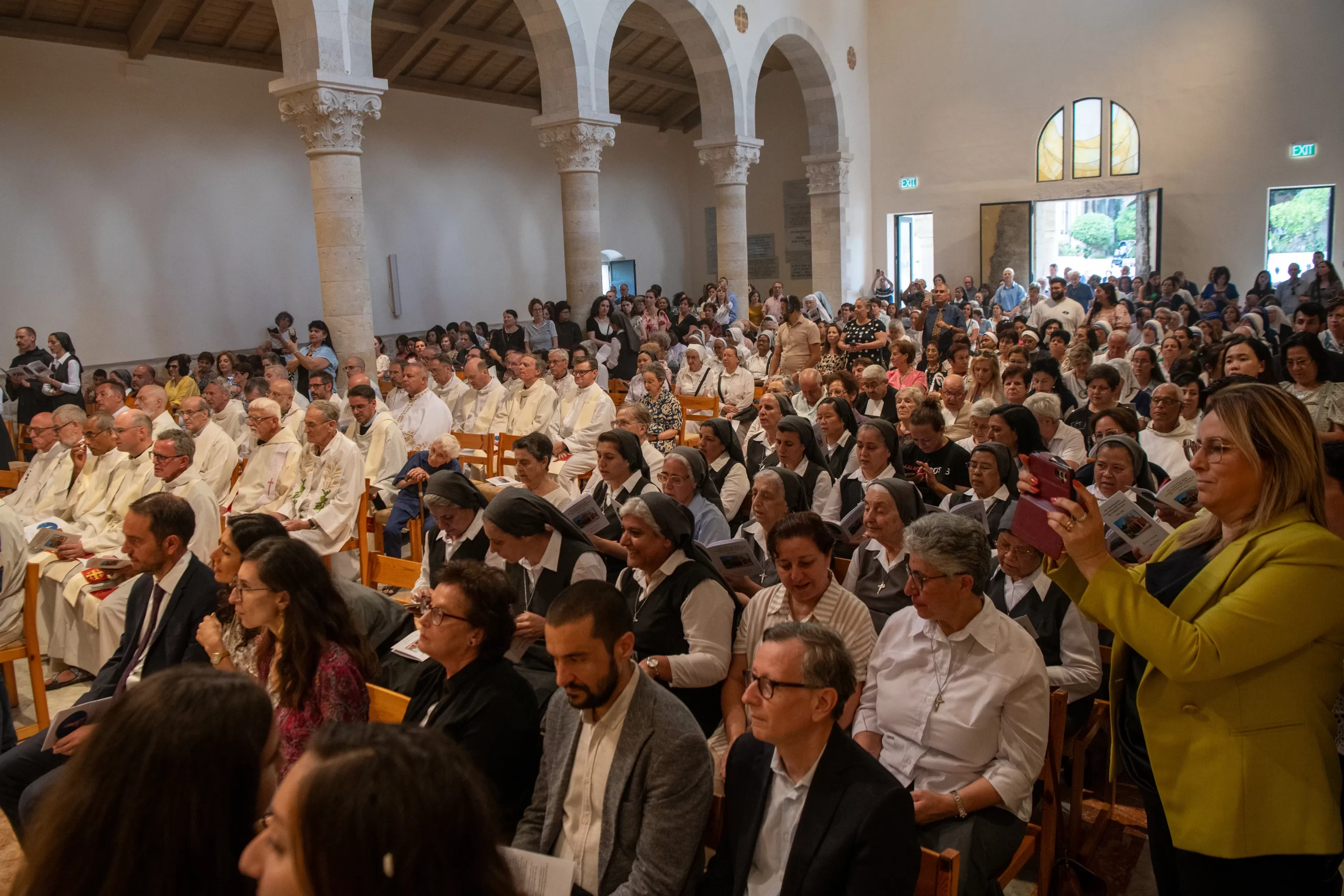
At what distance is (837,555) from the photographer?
5.07 meters

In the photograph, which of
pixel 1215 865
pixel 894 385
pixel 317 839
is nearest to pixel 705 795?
pixel 1215 865

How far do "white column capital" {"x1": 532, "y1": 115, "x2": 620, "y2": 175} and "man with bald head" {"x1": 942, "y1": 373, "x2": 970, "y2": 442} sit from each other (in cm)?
663

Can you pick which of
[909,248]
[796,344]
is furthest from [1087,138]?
[796,344]

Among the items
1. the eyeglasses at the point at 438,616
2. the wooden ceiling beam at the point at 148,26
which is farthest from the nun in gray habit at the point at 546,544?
the wooden ceiling beam at the point at 148,26

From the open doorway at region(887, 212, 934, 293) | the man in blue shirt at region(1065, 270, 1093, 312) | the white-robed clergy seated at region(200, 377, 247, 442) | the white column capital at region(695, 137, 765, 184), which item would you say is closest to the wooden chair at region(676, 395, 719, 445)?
the white-robed clergy seated at region(200, 377, 247, 442)

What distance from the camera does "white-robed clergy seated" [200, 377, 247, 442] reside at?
894 centimetres

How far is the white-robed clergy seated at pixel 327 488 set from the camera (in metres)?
6.08

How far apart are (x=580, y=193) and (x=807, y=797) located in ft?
36.6

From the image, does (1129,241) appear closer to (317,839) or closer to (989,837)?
(989,837)

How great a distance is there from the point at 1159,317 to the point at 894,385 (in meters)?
3.97

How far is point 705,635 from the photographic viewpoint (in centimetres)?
335

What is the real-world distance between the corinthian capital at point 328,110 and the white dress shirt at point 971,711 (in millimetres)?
8158

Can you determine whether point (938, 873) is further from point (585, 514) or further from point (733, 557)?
point (585, 514)

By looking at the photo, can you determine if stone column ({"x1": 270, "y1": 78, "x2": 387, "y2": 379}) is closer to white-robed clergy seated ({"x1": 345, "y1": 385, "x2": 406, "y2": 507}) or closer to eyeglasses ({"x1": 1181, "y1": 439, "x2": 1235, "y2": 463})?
white-robed clergy seated ({"x1": 345, "y1": 385, "x2": 406, "y2": 507})
